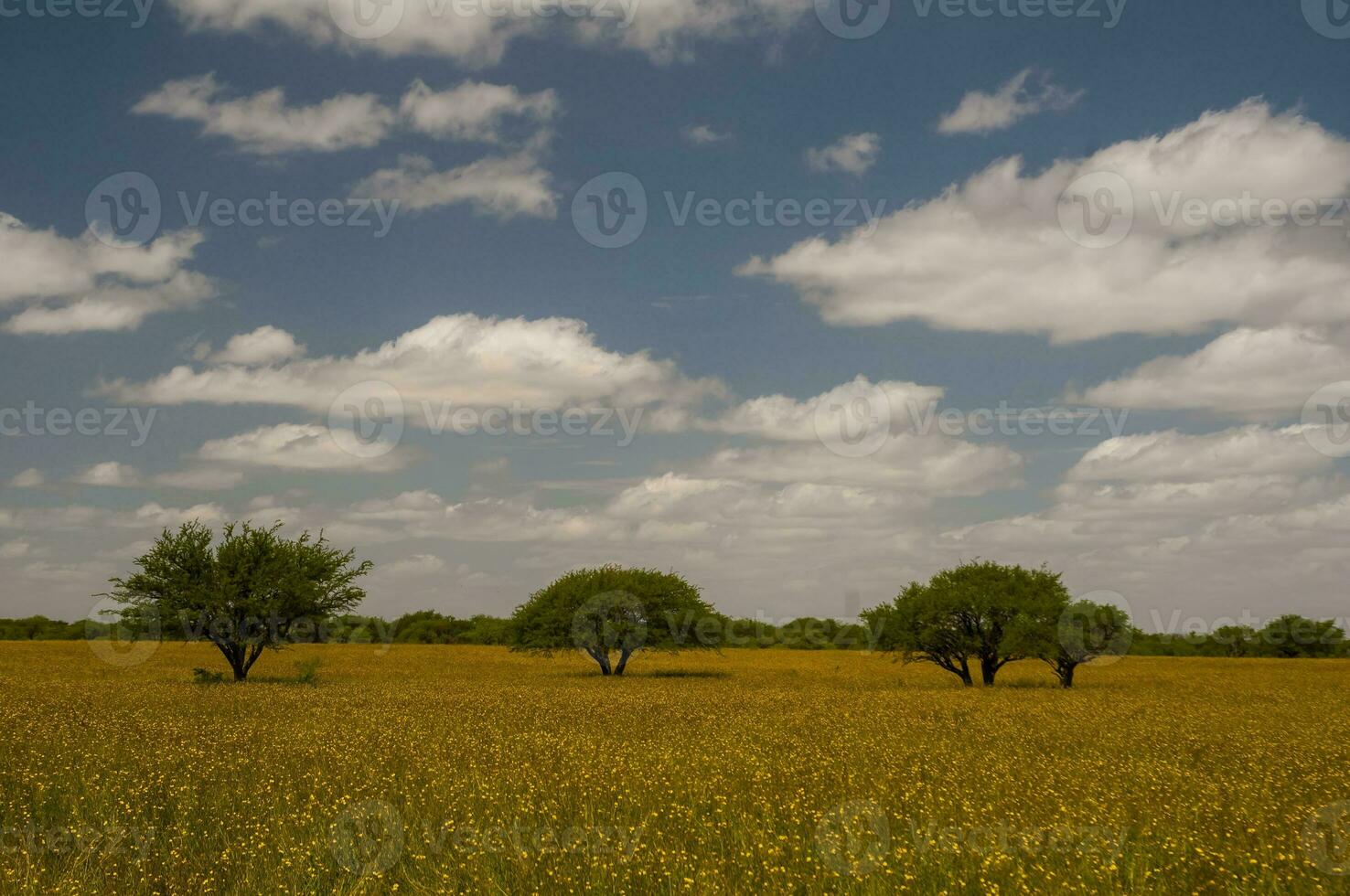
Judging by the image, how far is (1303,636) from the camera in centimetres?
9438

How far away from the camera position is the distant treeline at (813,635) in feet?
297

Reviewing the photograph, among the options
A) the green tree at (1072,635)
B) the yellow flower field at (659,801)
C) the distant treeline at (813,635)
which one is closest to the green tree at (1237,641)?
the distant treeline at (813,635)

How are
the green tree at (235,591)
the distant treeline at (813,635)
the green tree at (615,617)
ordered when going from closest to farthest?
the green tree at (235,591) < the green tree at (615,617) < the distant treeline at (813,635)

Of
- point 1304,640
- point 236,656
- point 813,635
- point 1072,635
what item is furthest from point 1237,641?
point 236,656

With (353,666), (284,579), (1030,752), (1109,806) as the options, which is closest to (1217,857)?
(1109,806)

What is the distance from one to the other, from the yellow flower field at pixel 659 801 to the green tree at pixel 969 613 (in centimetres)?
1726

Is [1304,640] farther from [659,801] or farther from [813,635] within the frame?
[659,801]

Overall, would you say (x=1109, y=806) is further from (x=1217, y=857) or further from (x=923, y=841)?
(x=923, y=841)

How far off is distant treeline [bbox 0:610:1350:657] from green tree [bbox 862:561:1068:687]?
32.8 meters

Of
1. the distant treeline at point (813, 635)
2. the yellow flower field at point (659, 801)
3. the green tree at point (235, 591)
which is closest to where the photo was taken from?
the yellow flower field at point (659, 801)

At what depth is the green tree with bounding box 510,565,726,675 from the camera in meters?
51.1

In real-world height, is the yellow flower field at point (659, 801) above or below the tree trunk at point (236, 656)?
above

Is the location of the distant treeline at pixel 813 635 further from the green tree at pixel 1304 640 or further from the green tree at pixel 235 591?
the green tree at pixel 235 591

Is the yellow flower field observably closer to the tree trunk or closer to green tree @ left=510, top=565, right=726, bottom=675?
the tree trunk
